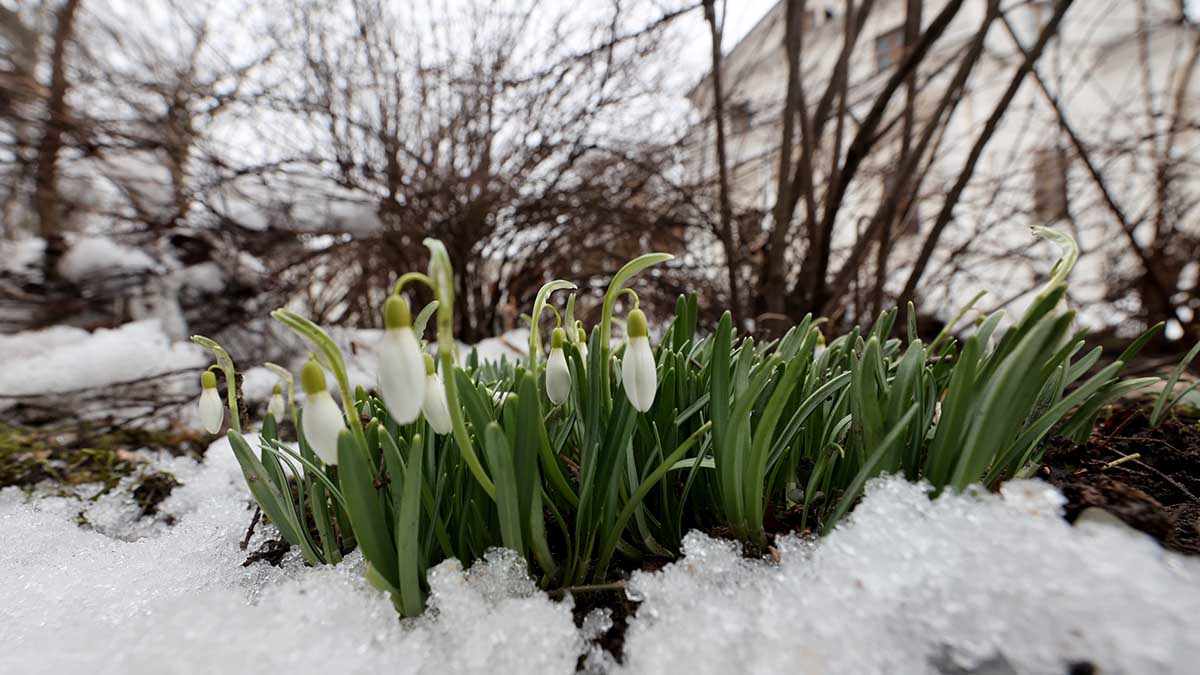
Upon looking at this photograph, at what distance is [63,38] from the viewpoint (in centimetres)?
226

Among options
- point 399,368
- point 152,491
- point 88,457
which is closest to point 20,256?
point 88,457

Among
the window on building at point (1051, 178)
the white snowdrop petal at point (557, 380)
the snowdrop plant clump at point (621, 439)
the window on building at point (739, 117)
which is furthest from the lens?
the window on building at point (739, 117)

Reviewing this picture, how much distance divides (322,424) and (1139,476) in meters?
0.87

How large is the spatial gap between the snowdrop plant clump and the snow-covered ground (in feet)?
0.12

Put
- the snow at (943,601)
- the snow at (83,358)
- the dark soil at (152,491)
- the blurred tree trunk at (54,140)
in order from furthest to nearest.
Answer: the blurred tree trunk at (54,140)
the snow at (83,358)
the dark soil at (152,491)
the snow at (943,601)

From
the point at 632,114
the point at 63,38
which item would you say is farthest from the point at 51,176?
the point at 632,114

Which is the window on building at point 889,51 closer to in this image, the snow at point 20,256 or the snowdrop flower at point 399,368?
the snowdrop flower at point 399,368

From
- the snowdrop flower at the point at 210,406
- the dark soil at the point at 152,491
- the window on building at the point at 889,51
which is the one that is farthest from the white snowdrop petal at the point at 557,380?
the window on building at the point at 889,51

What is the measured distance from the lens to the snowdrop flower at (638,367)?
0.45 m

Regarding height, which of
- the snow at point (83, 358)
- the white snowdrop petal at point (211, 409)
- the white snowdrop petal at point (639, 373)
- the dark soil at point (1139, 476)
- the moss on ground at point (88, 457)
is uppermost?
the white snowdrop petal at point (639, 373)

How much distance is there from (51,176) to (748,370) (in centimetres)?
266

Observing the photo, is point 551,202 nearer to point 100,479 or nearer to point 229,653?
point 100,479

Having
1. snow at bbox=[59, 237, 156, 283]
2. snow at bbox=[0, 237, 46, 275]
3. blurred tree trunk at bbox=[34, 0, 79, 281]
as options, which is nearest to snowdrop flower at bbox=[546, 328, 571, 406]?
blurred tree trunk at bbox=[34, 0, 79, 281]

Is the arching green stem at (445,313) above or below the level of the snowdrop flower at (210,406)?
above
